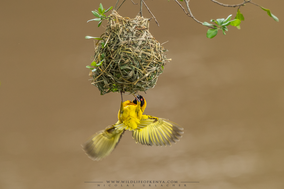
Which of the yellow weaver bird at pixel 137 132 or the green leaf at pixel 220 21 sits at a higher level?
the green leaf at pixel 220 21

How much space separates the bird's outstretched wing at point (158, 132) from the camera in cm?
171

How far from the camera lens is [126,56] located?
4.31ft

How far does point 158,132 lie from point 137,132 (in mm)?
133

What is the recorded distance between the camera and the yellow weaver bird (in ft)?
5.22

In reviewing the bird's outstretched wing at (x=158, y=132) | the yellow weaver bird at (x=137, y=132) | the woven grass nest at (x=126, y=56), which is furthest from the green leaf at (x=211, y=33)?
the bird's outstretched wing at (x=158, y=132)

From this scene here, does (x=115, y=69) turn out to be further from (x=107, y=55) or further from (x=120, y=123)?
(x=120, y=123)

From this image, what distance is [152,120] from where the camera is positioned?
1.74 metres

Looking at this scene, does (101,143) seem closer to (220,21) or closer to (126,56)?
(126,56)

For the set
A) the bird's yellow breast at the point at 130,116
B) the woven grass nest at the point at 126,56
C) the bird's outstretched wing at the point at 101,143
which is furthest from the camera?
the bird's outstretched wing at the point at 101,143

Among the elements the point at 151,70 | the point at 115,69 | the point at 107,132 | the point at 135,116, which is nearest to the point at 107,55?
the point at 115,69

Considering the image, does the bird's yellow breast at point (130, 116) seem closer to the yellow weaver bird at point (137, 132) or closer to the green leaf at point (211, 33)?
the yellow weaver bird at point (137, 132)

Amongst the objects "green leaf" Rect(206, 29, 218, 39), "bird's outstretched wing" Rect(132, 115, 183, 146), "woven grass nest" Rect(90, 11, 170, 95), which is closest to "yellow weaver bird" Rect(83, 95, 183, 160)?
"bird's outstretched wing" Rect(132, 115, 183, 146)

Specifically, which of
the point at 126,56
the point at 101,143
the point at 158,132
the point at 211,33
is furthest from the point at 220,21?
the point at 101,143

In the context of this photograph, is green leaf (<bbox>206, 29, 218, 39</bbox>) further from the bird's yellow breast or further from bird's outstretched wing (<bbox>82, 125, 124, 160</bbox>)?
bird's outstretched wing (<bbox>82, 125, 124, 160</bbox>)
